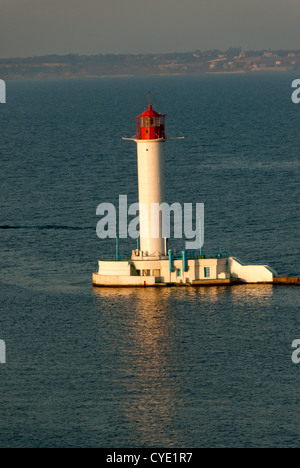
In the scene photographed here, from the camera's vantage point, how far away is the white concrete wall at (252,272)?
7356cm

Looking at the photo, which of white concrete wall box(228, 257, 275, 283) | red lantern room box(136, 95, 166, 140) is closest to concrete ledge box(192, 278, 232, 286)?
white concrete wall box(228, 257, 275, 283)

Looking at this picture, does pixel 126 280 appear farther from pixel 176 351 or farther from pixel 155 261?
pixel 176 351

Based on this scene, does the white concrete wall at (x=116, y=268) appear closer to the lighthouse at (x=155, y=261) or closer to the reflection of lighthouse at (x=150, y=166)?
the lighthouse at (x=155, y=261)

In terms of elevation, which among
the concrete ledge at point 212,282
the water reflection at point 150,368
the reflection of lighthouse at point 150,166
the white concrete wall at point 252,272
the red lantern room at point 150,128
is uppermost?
the red lantern room at point 150,128

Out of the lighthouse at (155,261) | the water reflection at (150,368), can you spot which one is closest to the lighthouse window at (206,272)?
the lighthouse at (155,261)

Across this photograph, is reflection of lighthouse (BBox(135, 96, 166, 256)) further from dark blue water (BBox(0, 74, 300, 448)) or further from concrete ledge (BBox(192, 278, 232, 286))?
dark blue water (BBox(0, 74, 300, 448))

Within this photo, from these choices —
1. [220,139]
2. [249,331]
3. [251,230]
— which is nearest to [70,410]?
[249,331]

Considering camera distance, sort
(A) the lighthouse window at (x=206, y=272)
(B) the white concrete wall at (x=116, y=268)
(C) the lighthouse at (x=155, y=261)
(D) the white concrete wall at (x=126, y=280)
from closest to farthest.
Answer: (D) the white concrete wall at (x=126, y=280) → (B) the white concrete wall at (x=116, y=268) → (C) the lighthouse at (x=155, y=261) → (A) the lighthouse window at (x=206, y=272)

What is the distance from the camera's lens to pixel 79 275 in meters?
77.3

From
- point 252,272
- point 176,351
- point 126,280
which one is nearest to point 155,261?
point 126,280

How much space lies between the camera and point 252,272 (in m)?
73.6

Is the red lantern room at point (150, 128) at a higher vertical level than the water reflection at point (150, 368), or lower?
higher

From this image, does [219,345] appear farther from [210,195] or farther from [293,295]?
[210,195]
